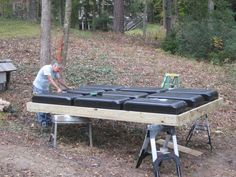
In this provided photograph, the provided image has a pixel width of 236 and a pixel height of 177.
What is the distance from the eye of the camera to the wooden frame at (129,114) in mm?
7309

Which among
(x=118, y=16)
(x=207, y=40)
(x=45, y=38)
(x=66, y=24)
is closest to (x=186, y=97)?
(x=66, y=24)

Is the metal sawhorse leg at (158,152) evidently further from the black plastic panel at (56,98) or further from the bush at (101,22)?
the bush at (101,22)

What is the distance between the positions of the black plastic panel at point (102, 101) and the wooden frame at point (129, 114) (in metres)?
0.07

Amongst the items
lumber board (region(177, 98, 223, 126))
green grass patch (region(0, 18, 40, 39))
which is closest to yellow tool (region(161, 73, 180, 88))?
lumber board (region(177, 98, 223, 126))

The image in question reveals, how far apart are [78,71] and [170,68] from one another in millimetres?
3870

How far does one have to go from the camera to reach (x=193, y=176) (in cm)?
757

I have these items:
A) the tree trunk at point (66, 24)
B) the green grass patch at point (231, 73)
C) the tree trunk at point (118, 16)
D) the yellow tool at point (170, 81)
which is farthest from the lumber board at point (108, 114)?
the tree trunk at point (118, 16)

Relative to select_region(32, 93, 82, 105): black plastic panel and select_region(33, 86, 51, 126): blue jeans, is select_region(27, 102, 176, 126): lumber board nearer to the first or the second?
select_region(32, 93, 82, 105): black plastic panel

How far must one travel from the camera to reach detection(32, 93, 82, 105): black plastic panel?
845cm

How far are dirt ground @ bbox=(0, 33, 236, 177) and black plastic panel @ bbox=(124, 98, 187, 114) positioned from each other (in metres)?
0.99

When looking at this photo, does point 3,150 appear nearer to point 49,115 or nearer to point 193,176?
point 49,115

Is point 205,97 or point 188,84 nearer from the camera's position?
point 205,97

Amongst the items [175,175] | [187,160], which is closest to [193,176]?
[175,175]

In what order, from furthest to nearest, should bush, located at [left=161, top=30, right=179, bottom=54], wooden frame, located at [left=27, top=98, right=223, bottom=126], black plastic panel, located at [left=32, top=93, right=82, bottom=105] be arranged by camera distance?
bush, located at [left=161, top=30, right=179, bottom=54] → black plastic panel, located at [left=32, top=93, right=82, bottom=105] → wooden frame, located at [left=27, top=98, right=223, bottom=126]
